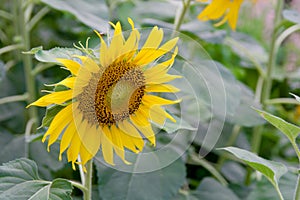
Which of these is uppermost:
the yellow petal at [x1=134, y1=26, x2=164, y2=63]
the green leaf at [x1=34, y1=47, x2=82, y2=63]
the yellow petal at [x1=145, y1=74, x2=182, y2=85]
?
the yellow petal at [x1=134, y1=26, x2=164, y2=63]

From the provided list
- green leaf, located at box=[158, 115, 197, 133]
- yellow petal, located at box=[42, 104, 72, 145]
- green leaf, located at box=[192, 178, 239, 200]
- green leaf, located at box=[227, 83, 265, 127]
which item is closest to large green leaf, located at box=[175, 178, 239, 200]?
green leaf, located at box=[192, 178, 239, 200]

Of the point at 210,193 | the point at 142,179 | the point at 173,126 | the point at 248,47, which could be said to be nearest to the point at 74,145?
the point at 173,126

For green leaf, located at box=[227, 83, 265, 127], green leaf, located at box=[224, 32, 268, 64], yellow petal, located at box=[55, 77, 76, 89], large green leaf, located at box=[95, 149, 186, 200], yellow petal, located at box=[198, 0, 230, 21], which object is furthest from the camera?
green leaf, located at box=[224, 32, 268, 64]

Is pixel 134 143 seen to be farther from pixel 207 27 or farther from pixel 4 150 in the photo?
pixel 207 27

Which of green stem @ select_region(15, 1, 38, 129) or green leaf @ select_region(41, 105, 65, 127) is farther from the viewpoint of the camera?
green stem @ select_region(15, 1, 38, 129)

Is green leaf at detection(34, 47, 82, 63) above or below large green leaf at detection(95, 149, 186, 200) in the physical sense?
above

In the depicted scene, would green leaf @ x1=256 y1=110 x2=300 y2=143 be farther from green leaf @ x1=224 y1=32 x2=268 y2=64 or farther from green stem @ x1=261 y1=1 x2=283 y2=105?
green leaf @ x1=224 y1=32 x2=268 y2=64

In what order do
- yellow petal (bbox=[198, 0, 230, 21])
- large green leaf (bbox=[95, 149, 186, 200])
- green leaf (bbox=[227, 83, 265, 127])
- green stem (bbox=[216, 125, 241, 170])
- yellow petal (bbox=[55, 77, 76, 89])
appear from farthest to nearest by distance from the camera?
green stem (bbox=[216, 125, 241, 170]), green leaf (bbox=[227, 83, 265, 127]), yellow petal (bbox=[198, 0, 230, 21]), large green leaf (bbox=[95, 149, 186, 200]), yellow petal (bbox=[55, 77, 76, 89])

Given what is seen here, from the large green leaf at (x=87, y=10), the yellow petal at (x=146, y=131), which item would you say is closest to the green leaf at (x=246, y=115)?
the large green leaf at (x=87, y=10)

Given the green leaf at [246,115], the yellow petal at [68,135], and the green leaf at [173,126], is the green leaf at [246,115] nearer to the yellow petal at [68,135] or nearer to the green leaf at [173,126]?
the green leaf at [173,126]
